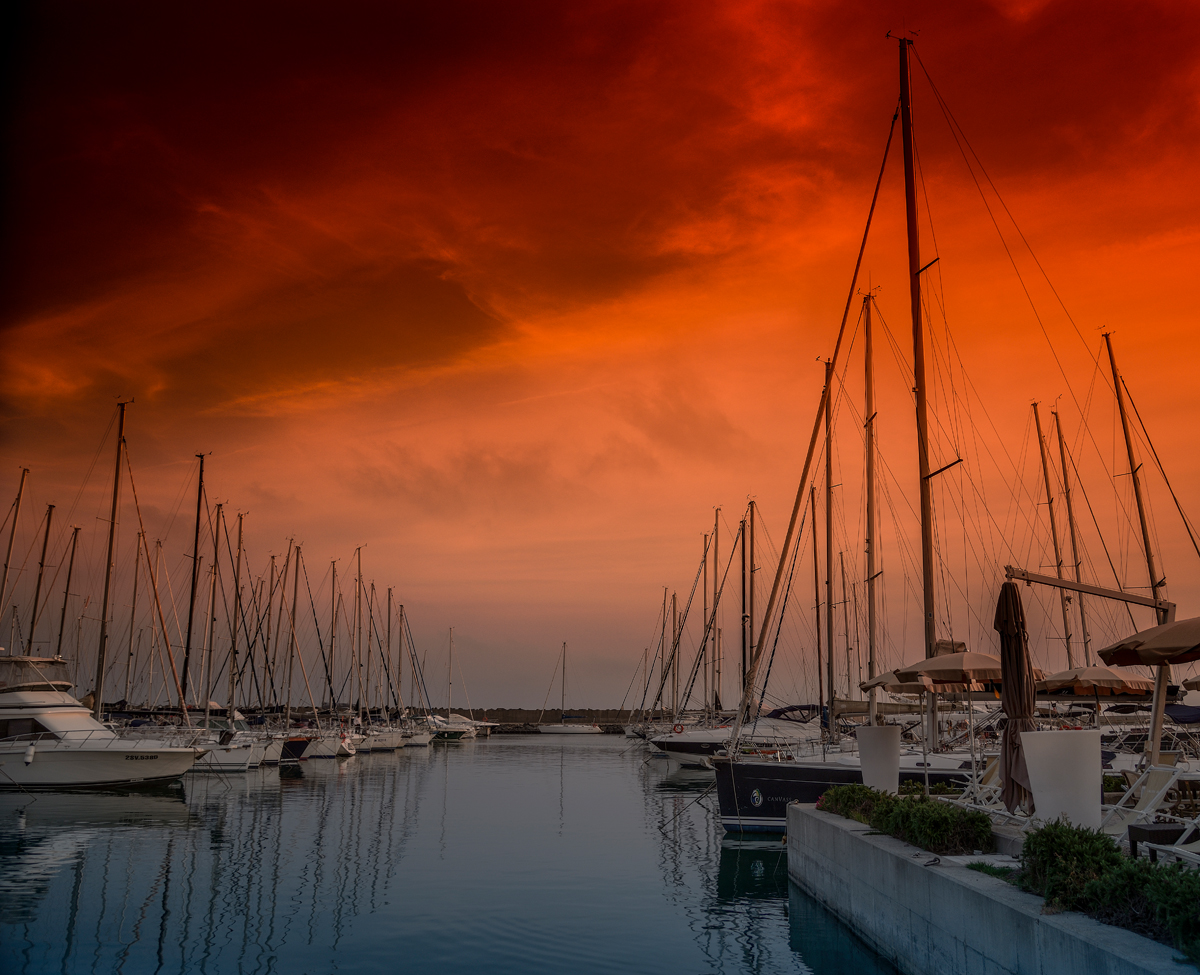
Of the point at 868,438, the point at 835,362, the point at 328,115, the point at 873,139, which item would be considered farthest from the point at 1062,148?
the point at 328,115

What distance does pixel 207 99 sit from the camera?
1934cm

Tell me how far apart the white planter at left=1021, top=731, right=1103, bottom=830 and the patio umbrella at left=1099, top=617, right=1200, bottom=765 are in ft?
3.77

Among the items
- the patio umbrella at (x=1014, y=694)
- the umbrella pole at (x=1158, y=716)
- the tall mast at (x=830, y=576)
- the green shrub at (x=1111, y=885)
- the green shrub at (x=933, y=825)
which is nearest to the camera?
the green shrub at (x=1111, y=885)

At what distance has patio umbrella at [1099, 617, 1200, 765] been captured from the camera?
1014 cm

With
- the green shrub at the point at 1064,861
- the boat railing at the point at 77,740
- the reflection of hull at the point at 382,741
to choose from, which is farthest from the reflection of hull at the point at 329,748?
Result: the green shrub at the point at 1064,861

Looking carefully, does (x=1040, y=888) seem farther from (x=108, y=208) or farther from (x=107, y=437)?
(x=107, y=437)

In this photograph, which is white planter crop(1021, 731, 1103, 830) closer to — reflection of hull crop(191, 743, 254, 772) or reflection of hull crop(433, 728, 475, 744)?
reflection of hull crop(191, 743, 254, 772)

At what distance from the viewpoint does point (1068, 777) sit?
36.4 ft

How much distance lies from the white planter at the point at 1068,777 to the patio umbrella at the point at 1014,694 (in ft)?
7.28

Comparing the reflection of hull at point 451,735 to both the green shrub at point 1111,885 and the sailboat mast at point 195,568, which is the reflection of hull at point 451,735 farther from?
the green shrub at point 1111,885

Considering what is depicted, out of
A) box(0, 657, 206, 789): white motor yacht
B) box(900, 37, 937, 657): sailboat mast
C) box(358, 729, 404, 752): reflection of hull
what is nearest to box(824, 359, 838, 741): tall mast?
box(900, 37, 937, 657): sailboat mast

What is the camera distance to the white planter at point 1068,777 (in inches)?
433

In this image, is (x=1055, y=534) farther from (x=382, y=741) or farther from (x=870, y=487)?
(x=382, y=741)

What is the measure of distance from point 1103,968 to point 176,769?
40.4 m
